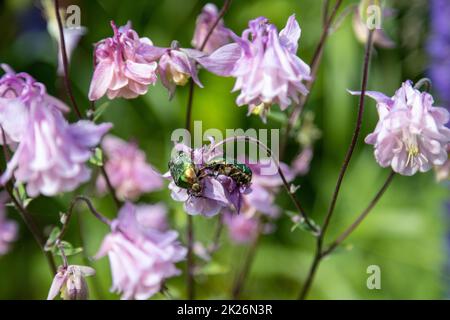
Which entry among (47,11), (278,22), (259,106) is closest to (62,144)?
(259,106)

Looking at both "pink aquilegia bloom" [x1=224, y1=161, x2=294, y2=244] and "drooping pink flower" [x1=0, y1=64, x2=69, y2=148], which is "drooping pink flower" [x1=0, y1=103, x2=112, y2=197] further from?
"pink aquilegia bloom" [x1=224, y1=161, x2=294, y2=244]

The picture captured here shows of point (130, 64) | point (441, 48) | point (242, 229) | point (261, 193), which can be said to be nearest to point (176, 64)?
point (130, 64)

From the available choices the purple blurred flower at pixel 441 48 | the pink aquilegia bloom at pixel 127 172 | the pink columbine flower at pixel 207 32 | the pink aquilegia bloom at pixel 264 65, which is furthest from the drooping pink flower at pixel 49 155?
the purple blurred flower at pixel 441 48

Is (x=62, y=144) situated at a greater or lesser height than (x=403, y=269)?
greater

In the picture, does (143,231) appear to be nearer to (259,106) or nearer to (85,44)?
(259,106)

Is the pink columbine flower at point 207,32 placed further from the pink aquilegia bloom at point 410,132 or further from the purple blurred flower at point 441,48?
the purple blurred flower at point 441,48

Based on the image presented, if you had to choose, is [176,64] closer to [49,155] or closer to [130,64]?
[130,64]
